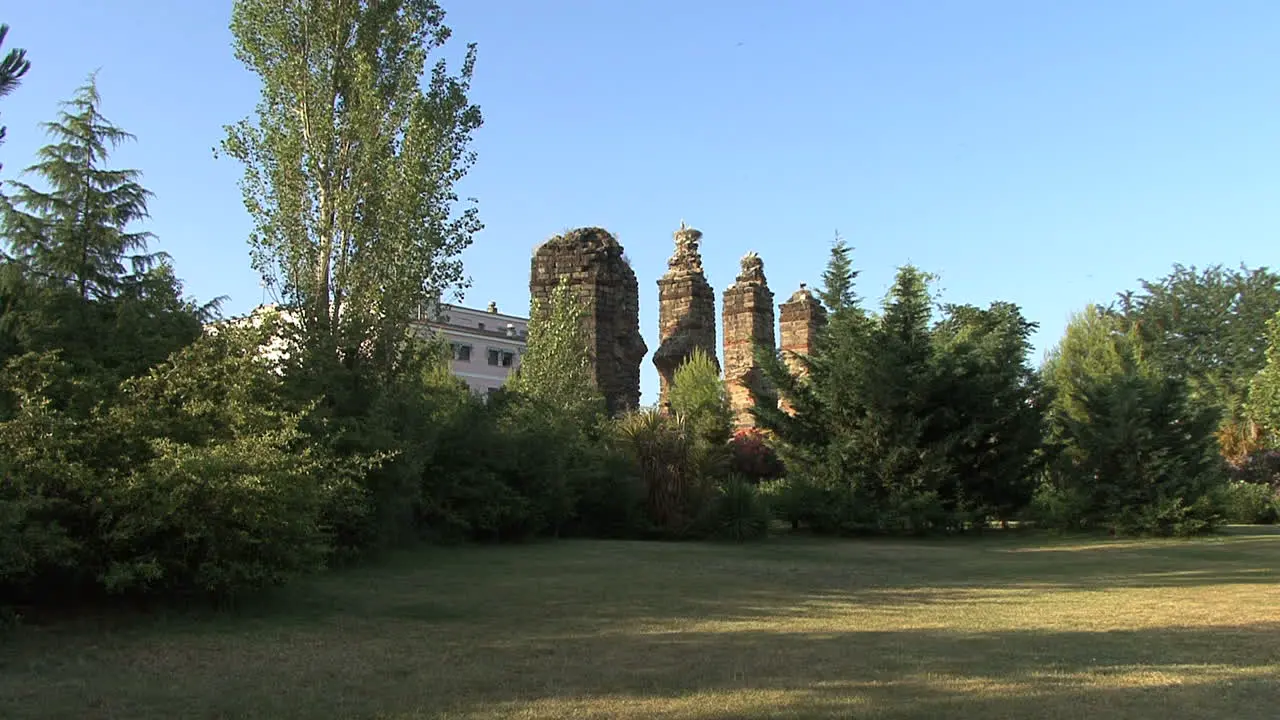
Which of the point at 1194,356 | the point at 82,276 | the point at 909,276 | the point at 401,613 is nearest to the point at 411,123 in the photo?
the point at 82,276

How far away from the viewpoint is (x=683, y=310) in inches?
1232

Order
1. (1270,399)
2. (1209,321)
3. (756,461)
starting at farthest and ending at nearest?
(1209,321), (1270,399), (756,461)

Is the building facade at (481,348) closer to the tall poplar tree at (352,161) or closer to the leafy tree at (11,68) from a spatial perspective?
the tall poplar tree at (352,161)

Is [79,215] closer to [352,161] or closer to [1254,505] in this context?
[352,161]

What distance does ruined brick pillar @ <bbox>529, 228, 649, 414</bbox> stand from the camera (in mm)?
26688

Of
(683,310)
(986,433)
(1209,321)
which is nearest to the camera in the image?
(986,433)

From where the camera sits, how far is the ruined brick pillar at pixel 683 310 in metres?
31.0

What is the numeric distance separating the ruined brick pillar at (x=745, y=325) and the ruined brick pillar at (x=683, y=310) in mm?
728

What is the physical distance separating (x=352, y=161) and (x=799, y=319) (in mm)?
19306

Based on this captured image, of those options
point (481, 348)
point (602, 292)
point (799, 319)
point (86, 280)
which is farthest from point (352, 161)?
point (481, 348)

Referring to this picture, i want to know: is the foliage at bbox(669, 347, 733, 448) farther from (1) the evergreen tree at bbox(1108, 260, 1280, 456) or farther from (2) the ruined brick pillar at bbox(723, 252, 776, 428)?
(1) the evergreen tree at bbox(1108, 260, 1280, 456)

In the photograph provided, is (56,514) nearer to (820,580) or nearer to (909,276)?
(820,580)

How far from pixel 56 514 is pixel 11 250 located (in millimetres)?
9998

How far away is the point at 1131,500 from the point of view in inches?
789
